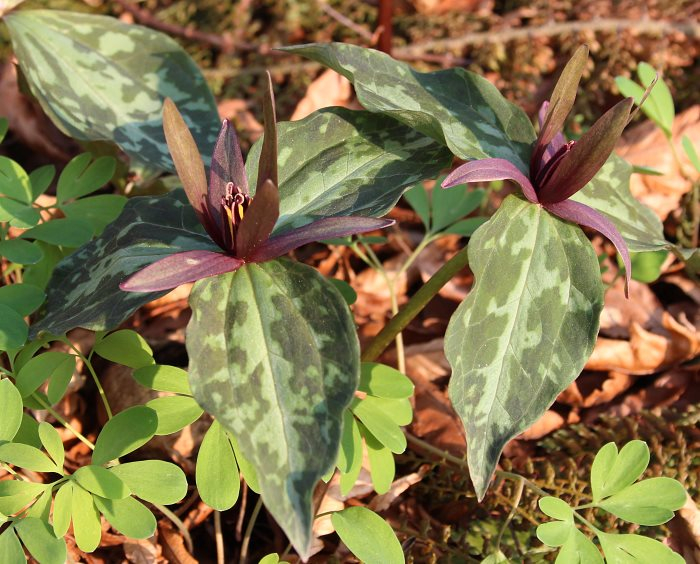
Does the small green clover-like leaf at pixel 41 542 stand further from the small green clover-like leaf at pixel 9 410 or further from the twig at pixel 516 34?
the twig at pixel 516 34

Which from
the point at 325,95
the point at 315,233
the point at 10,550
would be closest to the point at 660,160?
the point at 325,95

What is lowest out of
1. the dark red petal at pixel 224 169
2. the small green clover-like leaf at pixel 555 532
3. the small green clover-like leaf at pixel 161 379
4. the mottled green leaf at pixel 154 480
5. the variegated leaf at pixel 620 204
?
the small green clover-like leaf at pixel 555 532

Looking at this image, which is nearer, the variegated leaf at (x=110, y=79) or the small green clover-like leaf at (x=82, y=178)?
the small green clover-like leaf at (x=82, y=178)

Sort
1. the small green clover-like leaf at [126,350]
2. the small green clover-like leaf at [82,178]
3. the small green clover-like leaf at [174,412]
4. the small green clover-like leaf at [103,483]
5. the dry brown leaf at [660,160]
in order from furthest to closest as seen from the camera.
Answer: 1. the dry brown leaf at [660,160]
2. the small green clover-like leaf at [82,178]
3. the small green clover-like leaf at [126,350]
4. the small green clover-like leaf at [174,412]
5. the small green clover-like leaf at [103,483]

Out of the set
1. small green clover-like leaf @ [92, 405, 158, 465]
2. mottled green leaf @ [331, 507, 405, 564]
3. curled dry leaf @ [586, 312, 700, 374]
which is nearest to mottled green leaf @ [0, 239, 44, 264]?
small green clover-like leaf @ [92, 405, 158, 465]

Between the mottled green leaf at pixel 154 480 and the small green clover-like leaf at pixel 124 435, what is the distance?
26 mm

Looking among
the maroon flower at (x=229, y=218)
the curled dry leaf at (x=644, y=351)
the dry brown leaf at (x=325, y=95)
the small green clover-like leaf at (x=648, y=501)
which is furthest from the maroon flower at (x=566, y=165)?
the dry brown leaf at (x=325, y=95)

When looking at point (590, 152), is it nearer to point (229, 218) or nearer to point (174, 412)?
point (229, 218)

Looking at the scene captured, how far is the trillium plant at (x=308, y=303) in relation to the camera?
3.78 ft

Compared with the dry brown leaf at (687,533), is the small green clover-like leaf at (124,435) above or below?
above

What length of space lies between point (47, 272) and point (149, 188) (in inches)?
16.2

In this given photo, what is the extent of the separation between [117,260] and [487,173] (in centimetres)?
66

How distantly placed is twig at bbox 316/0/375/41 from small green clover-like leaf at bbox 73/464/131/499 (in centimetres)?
179

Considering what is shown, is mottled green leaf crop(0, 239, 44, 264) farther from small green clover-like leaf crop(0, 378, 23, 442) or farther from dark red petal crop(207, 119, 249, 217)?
dark red petal crop(207, 119, 249, 217)
